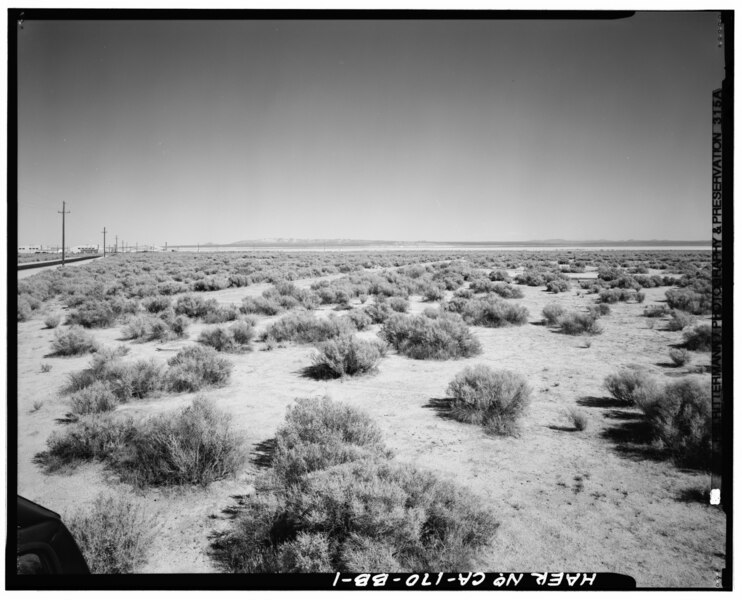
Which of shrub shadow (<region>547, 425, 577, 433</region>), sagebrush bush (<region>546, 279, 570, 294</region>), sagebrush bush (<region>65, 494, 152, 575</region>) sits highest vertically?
sagebrush bush (<region>546, 279, 570, 294</region>)

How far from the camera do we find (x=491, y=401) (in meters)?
5.38

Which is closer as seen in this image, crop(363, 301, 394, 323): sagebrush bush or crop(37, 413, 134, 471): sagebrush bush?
crop(37, 413, 134, 471): sagebrush bush

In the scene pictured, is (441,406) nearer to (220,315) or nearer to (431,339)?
(431,339)

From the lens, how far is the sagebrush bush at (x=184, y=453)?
393cm

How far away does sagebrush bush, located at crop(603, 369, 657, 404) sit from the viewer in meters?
5.43

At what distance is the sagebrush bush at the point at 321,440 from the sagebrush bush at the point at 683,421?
10.1 ft

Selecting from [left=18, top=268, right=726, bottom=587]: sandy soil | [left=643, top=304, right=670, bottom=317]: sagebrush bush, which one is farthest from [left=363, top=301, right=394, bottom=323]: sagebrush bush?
[left=643, top=304, right=670, bottom=317]: sagebrush bush

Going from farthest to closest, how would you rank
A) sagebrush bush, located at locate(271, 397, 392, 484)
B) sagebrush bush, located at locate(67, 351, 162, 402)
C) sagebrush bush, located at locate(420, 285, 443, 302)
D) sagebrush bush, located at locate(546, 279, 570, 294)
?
1. sagebrush bush, located at locate(546, 279, 570, 294)
2. sagebrush bush, located at locate(420, 285, 443, 302)
3. sagebrush bush, located at locate(67, 351, 162, 402)
4. sagebrush bush, located at locate(271, 397, 392, 484)

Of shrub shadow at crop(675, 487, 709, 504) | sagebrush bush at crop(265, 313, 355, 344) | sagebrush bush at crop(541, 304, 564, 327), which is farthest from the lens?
sagebrush bush at crop(541, 304, 564, 327)

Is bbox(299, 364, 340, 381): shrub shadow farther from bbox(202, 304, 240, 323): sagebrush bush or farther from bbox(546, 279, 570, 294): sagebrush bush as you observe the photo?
bbox(546, 279, 570, 294): sagebrush bush

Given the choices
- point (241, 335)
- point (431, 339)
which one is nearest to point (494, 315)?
point (431, 339)

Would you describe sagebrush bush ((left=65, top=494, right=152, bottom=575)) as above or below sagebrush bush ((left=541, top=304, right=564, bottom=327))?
below

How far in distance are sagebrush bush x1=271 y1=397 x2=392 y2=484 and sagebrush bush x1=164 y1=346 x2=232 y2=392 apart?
2.47 m

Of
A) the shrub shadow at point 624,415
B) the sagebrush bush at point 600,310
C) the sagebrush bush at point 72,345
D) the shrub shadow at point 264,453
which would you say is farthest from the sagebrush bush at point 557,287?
the sagebrush bush at point 72,345
